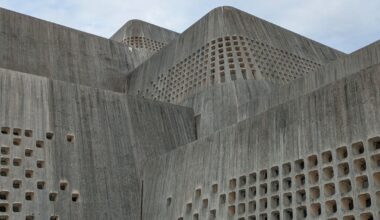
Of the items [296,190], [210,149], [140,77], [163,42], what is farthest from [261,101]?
[163,42]

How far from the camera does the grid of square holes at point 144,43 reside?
39.8 m

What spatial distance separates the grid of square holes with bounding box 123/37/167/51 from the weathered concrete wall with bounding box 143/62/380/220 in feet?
82.1

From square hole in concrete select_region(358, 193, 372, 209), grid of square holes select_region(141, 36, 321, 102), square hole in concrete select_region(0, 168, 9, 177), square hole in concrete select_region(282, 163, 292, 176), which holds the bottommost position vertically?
square hole in concrete select_region(358, 193, 372, 209)

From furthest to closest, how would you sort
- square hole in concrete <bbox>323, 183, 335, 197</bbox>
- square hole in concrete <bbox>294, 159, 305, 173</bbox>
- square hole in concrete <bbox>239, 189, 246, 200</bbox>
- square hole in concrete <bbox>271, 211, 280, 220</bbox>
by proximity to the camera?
square hole in concrete <bbox>239, 189, 246, 200</bbox>
square hole in concrete <bbox>271, 211, 280, 220</bbox>
square hole in concrete <bbox>294, 159, 305, 173</bbox>
square hole in concrete <bbox>323, 183, 335, 197</bbox>

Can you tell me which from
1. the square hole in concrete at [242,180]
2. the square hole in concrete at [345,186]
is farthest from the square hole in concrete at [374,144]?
the square hole in concrete at [242,180]

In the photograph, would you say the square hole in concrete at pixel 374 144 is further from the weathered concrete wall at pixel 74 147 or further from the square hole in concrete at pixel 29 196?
the square hole in concrete at pixel 29 196

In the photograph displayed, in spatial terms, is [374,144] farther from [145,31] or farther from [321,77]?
[145,31]

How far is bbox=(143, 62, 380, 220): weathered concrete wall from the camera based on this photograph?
1067 centimetres

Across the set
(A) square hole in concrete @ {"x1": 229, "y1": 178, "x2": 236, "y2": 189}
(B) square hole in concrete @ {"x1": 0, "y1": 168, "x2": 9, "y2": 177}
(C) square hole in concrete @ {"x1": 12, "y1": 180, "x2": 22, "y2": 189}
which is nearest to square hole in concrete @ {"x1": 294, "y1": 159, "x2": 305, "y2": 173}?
(A) square hole in concrete @ {"x1": 229, "y1": 178, "x2": 236, "y2": 189}

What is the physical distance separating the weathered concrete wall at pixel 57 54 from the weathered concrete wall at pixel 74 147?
797 cm

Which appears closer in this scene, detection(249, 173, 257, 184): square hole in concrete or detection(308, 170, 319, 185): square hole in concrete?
detection(308, 170, 319, 185): square hole in concrete

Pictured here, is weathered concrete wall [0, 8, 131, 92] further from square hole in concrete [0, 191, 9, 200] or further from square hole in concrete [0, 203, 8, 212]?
square hole in concrete [0, 203, 8, 212]

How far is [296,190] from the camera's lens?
460 inches

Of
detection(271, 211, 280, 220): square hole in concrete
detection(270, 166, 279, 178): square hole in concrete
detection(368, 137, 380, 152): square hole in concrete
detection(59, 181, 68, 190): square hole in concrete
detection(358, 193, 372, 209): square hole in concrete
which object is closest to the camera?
detection(358, 193, 372, 209): square hole in concrete
